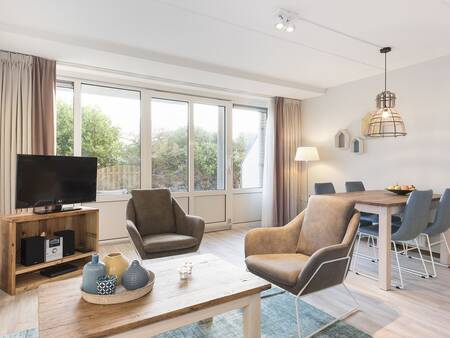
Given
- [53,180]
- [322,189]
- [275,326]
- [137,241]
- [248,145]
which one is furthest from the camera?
[248,145]

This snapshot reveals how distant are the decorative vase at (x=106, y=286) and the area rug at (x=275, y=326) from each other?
0.73 meters

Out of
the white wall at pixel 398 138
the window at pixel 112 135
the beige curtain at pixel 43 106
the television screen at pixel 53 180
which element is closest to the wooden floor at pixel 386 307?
the television screen at pixel 53 180

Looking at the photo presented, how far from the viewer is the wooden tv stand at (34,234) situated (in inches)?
105

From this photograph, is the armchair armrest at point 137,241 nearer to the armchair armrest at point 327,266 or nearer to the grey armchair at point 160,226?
the grey armchair at point 160,226

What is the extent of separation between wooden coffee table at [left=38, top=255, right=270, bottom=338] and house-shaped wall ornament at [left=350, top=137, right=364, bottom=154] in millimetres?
3637

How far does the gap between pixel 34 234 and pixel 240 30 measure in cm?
300

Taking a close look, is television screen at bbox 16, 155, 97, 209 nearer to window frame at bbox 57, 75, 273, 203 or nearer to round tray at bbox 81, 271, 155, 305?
window frame at bbox 57, 75, 273, 203

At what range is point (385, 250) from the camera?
2.84 m

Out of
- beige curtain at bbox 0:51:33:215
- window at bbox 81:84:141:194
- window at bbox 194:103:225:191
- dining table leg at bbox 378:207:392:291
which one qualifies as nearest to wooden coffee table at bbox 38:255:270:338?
dining table leg at bbox 378:207:392:291

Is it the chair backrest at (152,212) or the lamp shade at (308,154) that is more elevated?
the lamp shade at (308,154)

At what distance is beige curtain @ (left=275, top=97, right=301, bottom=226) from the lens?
18.0 feet

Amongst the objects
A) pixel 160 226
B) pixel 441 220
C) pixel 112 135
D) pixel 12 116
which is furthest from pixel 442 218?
pixel 12 116

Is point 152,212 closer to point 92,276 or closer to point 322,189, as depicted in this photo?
point 92,276

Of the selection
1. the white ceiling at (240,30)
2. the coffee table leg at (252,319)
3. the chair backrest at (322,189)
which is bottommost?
the coffee table leg at (252,319)
